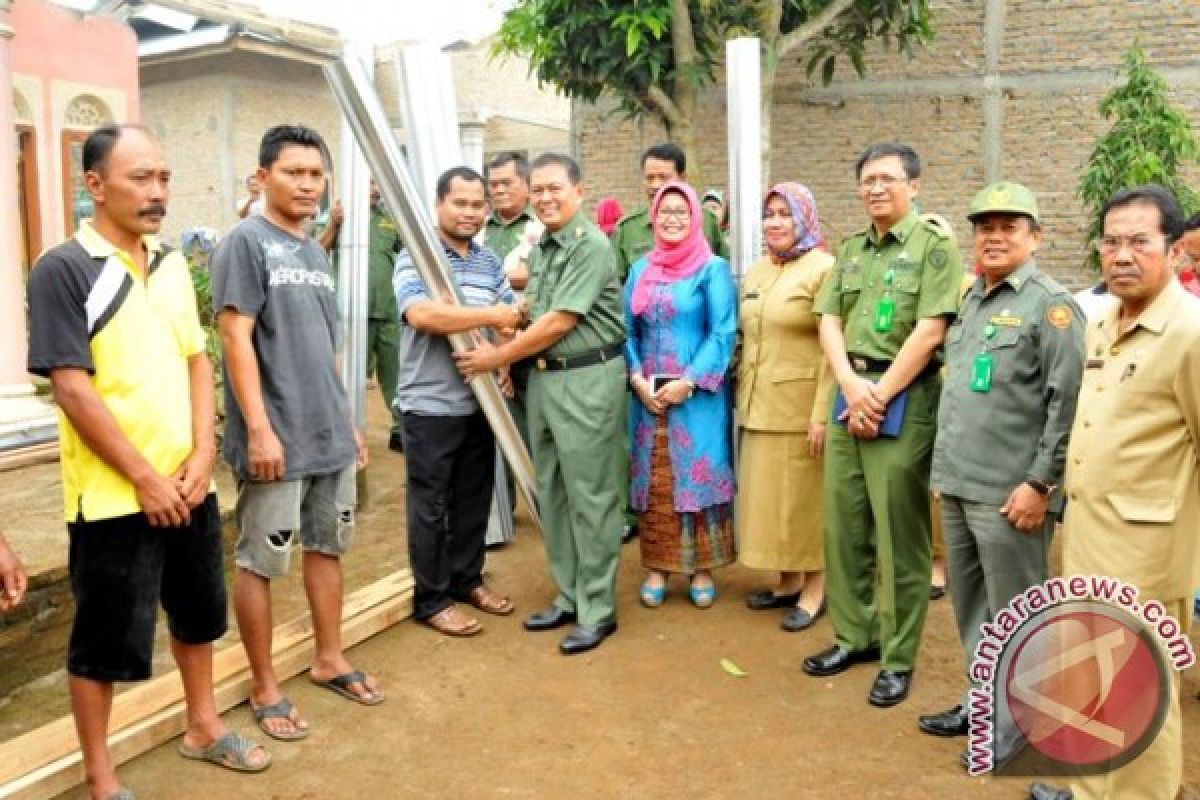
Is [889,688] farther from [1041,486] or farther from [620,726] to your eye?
[1041,486]

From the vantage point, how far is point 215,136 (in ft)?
44.2

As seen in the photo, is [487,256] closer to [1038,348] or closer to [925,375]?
[925,375]

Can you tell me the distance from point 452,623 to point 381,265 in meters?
3.49

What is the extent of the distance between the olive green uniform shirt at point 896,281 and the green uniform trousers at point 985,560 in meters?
0.63

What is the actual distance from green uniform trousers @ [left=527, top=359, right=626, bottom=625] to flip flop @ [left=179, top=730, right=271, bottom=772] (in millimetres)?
1435

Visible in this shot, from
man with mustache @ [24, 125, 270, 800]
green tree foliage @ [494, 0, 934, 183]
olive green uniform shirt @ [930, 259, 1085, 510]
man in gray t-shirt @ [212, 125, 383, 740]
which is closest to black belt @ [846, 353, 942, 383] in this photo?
olive green uniform shirt @ [930, 259, 1085, 510]

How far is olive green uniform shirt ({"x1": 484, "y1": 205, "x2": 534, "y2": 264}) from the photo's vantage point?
5703mm

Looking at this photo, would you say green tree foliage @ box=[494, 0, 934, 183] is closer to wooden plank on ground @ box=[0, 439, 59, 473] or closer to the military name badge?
wooden plank on ground @ box=[0, 439, 59, 473]

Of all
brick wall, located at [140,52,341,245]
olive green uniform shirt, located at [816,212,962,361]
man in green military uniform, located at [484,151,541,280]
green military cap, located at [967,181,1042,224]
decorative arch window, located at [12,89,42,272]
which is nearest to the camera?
green military cap, located at [967,181,1042,224]

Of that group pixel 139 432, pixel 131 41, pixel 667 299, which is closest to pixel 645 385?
pixel 667 299

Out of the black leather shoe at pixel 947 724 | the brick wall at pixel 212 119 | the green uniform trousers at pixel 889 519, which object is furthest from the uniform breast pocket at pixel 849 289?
the brick wall at pixel 212 119

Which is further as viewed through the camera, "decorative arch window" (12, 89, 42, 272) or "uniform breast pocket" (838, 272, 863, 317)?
"decorative arch window" (12, 89, 42, 272)

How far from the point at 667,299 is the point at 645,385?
1.17 feet

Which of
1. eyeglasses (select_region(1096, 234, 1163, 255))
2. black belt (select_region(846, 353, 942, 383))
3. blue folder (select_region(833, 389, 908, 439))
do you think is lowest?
blue folder (select_region(833, 389, 908, 439))
